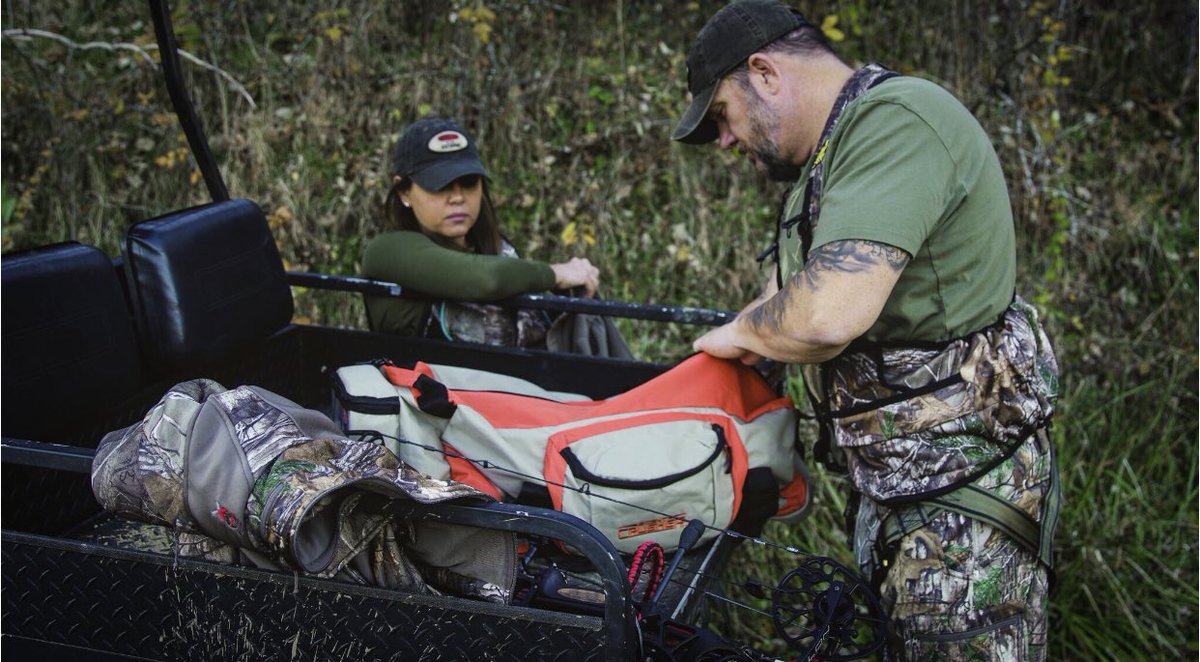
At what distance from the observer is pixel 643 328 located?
5430mm

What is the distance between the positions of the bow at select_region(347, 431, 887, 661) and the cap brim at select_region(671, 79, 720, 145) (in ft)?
2.92

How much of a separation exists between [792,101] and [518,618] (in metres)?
1.29

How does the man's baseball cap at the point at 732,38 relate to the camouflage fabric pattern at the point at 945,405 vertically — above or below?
above

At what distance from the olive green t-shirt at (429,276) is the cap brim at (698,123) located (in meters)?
0.91

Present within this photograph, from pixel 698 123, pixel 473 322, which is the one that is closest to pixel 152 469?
pixel 698 123

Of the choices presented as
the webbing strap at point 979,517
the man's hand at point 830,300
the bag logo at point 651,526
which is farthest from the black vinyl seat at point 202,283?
the webbing strap at point 979,517

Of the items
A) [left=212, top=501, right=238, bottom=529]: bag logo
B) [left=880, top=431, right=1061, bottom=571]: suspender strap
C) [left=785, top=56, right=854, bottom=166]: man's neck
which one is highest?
[left=785, top=56, right=854, bottom=166]: man's neck

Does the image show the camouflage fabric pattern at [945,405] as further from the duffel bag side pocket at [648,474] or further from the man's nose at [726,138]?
the man's nose at [726,138]

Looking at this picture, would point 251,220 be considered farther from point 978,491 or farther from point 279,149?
point 279,149

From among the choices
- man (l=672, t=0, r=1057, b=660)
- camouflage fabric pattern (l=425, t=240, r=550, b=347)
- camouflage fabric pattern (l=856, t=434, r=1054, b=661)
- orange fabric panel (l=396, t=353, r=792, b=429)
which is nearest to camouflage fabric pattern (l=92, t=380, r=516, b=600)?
orange fabric panel (l=396, t=353, r=792, b=429)

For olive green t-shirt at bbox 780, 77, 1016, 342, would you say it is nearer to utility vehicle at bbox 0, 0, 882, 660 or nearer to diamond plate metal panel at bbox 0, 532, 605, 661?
utility vehicle at bbox 0, 0, 882, 660

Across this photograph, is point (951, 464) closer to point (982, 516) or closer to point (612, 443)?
point (982, 516)

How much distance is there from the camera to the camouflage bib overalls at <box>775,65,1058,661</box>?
216cm

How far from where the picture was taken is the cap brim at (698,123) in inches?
92.4
